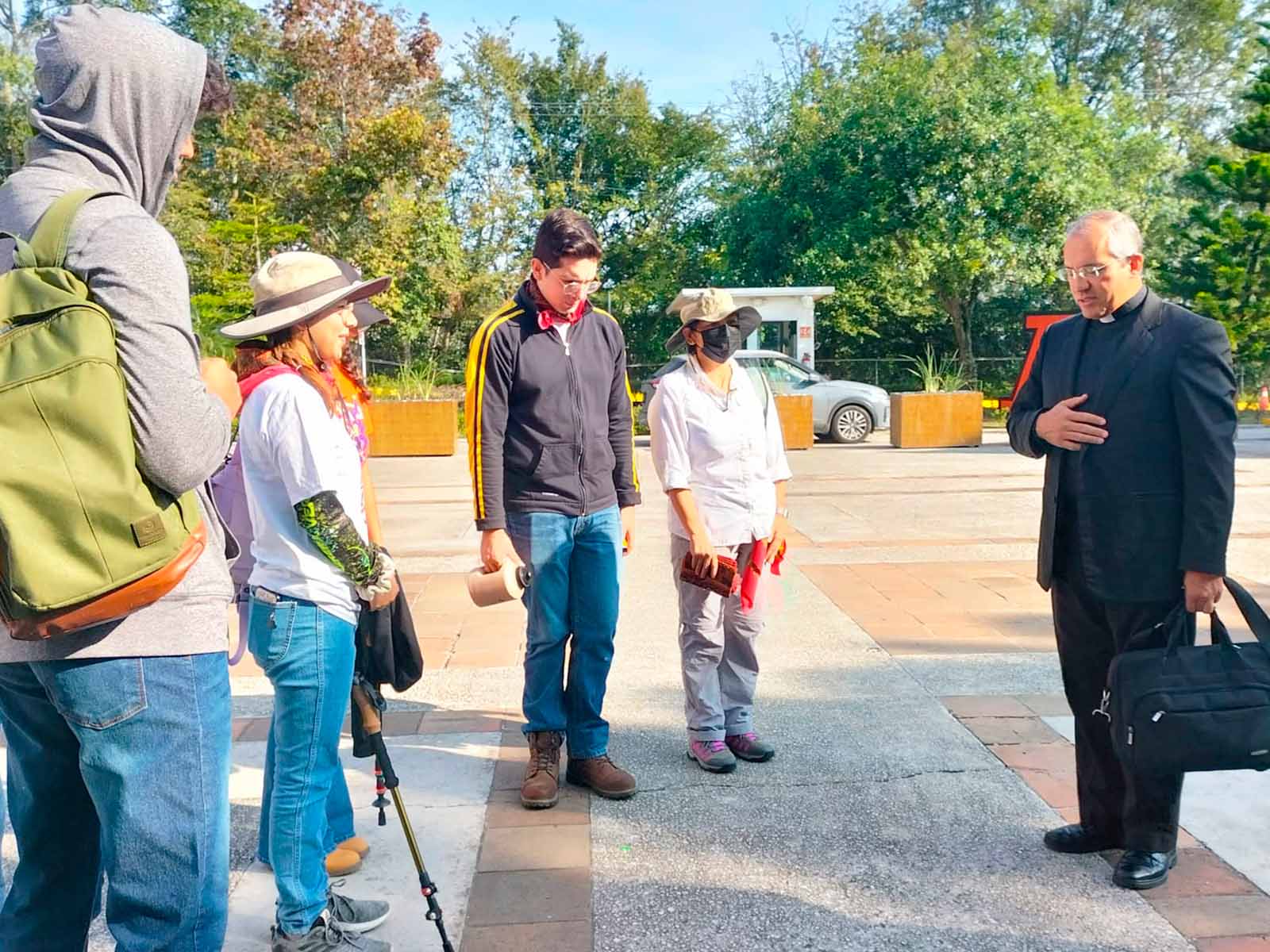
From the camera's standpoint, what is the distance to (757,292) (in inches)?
849

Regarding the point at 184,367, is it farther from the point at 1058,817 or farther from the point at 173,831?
the point at 1058,817

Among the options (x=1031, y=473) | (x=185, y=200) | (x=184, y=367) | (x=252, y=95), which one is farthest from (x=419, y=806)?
(x=252, y=95)

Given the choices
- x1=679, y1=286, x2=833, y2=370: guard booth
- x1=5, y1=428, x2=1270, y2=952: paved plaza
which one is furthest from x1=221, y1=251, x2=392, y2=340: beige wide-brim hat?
x1=679, y1=286, x2=833, y2=370: guard booth

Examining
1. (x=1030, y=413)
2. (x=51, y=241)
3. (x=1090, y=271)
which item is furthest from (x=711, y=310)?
(x=51, y=241)

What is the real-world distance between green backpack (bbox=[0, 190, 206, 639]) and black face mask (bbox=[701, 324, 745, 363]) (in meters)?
2.73

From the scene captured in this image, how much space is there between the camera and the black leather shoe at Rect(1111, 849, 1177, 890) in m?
3.18

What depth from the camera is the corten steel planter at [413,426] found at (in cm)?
1658

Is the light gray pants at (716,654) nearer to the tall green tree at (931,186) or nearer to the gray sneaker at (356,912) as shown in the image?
the gray sneaker at (356,912)

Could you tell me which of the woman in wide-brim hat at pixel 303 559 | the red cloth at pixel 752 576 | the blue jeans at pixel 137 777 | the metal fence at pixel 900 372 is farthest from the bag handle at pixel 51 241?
the metal fence at pixel 900 372

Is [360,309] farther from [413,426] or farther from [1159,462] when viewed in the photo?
[413,426]

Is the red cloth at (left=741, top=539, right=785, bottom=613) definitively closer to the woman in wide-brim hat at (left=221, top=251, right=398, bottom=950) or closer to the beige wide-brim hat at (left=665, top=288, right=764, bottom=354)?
the beige wide-brim hat at (left=665, top=288, right=764, bottom=354)

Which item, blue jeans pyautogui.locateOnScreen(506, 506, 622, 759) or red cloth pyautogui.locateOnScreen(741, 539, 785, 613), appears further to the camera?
red cloth pyautogui.locateOnScreen(741, 539, 785, 613)

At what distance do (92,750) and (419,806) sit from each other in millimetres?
2096

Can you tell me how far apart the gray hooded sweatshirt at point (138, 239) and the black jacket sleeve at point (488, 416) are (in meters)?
1.71
